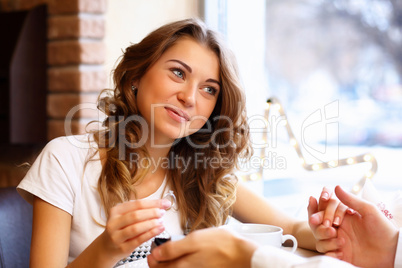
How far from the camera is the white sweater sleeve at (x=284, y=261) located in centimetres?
66

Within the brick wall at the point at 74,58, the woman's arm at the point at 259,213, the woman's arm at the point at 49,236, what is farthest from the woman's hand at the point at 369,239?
the brick wall at the point at 74,58

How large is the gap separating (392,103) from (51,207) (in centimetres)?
160

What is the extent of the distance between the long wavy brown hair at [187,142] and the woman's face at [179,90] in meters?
0.03

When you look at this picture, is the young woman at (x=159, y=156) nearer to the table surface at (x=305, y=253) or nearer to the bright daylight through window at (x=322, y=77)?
the table surface at (x=305, y=253)

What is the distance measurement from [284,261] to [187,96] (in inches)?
27.2

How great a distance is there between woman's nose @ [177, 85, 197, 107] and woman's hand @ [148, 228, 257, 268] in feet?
2.00

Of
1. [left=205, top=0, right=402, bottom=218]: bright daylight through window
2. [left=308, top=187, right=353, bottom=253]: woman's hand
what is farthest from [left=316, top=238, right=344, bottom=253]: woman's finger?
[left=205, top=0, right=402, bottom=218]: bright daylight through window

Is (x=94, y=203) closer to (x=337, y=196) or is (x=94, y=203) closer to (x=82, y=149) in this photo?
(x=82, y=149)

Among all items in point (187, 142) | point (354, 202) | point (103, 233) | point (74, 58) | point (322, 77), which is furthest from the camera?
point (322, 77)

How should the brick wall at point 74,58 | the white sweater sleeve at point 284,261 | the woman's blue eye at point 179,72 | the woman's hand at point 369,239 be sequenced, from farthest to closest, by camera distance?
1. the brick wall at point 74,58
2. the woman's blue eye at point 179,72
3. the woman's hand at point 369,239
4. the white sweater sleeve at point 284,261

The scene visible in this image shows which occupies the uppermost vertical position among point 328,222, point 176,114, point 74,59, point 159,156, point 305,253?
point 74,59

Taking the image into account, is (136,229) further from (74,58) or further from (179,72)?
(74,58)

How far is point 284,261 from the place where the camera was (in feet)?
2.21

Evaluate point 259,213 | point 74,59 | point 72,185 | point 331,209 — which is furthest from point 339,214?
point 74,59
